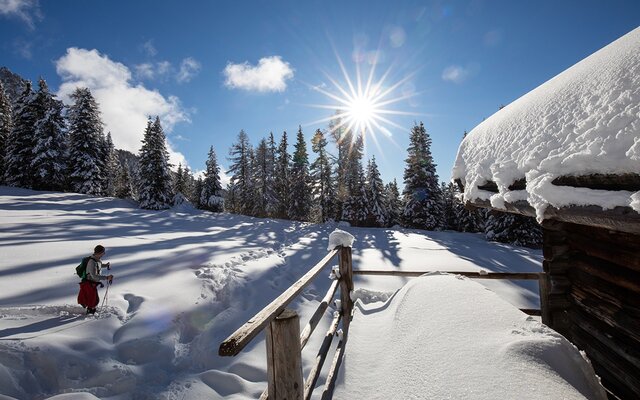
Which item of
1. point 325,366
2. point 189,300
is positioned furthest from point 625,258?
point 189,300

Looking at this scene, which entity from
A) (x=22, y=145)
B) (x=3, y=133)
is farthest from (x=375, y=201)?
(x=3, y=133)

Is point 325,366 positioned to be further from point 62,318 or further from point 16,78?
point 16,78

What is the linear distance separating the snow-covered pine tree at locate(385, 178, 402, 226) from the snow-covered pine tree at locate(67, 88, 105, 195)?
31290 millimetres

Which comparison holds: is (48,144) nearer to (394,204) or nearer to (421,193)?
(421,193)

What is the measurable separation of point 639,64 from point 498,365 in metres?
2.70

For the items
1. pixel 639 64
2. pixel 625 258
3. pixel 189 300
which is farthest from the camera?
pixel 189 300

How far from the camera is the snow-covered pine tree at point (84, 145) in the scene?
2939cm

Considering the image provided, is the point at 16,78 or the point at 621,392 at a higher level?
the point at 16,78

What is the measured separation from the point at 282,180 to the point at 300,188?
133 inches

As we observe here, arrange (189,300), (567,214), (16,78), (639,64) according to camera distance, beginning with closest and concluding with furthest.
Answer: (567,214) < (639,64) < (189,300) < (16,78)

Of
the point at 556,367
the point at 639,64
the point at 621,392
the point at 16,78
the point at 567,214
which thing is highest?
the point at 16,78

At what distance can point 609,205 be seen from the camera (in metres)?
1.91

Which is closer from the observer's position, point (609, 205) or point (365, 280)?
point (609, 205)

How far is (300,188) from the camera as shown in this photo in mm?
36719
